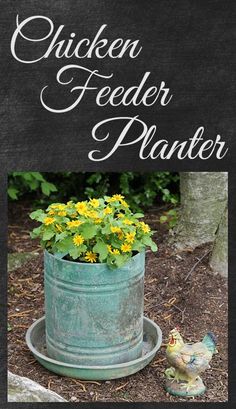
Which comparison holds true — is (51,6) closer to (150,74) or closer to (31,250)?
(150,74)

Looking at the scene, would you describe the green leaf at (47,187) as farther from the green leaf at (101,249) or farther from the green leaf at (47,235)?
the green leaf at (101,249)

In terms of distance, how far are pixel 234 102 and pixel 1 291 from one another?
121cm

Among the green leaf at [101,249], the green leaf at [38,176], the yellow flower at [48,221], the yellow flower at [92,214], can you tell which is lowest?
the green leaf at [101,249]

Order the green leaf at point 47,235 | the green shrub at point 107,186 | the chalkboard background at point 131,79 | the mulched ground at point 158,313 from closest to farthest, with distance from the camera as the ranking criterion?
the chalkboard background at point 131,79, the green leaf at point 47,235, the mulched ground at point 158,313, the green shrub at point 107,186

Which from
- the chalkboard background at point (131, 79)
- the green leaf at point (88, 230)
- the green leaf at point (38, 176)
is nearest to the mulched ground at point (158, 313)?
the green leaf at point (38, 176)

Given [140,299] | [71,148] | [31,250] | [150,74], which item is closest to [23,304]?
[31,250]

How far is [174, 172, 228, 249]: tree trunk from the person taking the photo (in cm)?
486

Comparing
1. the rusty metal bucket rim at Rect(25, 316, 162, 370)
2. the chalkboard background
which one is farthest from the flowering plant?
the rusty metal bucket rim at Rect(25, 316, 162, 370)

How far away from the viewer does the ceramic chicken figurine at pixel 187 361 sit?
3793 millimetres

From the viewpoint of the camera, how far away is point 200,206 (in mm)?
4898

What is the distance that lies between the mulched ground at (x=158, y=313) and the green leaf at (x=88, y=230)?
0.70m

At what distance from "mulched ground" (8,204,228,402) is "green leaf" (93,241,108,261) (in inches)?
25.2

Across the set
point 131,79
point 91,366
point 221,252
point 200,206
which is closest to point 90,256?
point 91,366

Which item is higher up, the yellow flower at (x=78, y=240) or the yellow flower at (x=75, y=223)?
the yellow flower at (x=75, y=223)
